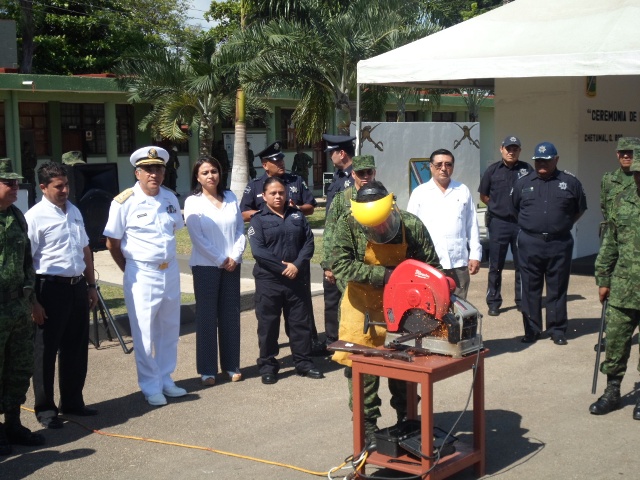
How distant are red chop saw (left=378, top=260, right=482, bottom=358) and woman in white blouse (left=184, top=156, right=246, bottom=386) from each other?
2.77 metres

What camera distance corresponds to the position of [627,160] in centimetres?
923

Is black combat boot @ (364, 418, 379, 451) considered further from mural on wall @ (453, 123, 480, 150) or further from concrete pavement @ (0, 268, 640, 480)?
mural on wall @ (453, 123, 480, 150)

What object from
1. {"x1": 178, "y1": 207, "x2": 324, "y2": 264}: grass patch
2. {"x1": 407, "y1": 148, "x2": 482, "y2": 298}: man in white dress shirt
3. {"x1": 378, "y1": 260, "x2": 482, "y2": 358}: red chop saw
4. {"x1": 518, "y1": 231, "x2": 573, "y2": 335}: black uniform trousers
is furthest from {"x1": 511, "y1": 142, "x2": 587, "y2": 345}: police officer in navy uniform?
{"x1": 178, "y1": 207, "x2": 324, "y2": 264}: grass patch

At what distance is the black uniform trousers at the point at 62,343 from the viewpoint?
6.46m

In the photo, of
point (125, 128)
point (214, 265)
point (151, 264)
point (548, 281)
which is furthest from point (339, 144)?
point (125, 128)

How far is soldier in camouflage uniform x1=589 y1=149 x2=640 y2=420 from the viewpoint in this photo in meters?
6.26

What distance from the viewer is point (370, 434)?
17.5ft

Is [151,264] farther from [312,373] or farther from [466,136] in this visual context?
[466,136]

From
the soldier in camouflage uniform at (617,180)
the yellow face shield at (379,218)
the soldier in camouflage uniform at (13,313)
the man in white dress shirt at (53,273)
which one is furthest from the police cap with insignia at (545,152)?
the soldier in camouflage uniform at (13,313)

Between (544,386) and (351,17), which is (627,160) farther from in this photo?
(351,17)

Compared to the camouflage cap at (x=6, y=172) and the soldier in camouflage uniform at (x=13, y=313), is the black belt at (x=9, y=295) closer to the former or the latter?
the soldier in camouflage uniform at (x=13, y=313)

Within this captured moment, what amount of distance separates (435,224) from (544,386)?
1.75 m

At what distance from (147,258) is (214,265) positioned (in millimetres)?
770

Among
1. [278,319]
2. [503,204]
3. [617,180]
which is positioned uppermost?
[617,180]
